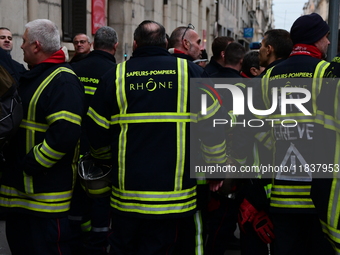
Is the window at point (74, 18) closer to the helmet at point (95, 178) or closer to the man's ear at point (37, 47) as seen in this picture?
the man's ear at point (37, 47)

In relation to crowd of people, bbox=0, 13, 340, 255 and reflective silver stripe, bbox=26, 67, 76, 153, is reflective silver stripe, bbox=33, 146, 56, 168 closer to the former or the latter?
crowd of people, bbox=0, 13, 340, 255

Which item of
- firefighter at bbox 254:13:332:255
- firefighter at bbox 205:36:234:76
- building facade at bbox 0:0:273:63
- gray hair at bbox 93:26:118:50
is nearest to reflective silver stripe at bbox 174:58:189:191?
firefighter at bbox 254:13:332:255

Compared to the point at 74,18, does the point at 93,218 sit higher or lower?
lower

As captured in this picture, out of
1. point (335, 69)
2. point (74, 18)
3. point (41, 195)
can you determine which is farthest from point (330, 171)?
point (74, 18)

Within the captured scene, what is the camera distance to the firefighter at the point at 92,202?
471cm

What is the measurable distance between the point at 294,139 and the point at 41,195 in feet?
5.86

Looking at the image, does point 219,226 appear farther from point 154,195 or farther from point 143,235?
point 154,195

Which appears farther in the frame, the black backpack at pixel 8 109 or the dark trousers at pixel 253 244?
the dark trousers at pixel 253 244

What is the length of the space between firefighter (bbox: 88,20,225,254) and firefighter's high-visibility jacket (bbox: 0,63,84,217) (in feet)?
0.65

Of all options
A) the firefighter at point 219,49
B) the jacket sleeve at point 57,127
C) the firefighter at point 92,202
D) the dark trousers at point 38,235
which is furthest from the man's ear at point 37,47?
the firefighter at point 219,49

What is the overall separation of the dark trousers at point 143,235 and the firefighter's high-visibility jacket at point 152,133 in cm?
11

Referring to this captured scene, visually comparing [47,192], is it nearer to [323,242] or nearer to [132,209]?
[132,209]

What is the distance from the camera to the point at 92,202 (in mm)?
4824

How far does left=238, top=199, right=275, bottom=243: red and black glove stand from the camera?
3834 millimetres
